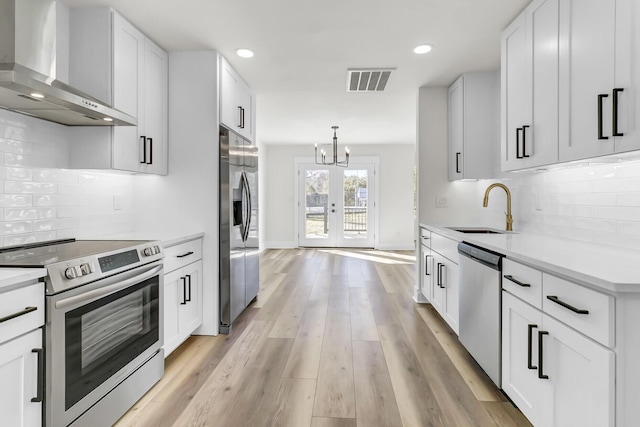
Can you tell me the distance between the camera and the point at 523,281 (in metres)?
1.79

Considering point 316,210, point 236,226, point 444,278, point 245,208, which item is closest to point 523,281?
point 444,278

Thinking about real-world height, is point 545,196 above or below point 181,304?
above

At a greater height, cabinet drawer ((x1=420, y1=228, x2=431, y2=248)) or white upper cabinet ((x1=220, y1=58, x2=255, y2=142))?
white upper cabinet ((x1=220, y1=58, x2=255, y2=142))

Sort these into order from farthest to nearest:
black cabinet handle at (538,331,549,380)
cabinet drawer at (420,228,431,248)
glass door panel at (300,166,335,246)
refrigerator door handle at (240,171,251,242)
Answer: glass door panel at (300,166,335,246)
cabinet drawer at (420,228,431,248)
refrigerator door handle at (240,171,251,242)
black cabinet handle at (538,331,549,380)

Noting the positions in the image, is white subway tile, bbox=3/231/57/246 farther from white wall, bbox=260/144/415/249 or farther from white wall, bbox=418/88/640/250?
white wall, bbox=260/144/415/249

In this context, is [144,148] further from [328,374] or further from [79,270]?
[328,374]

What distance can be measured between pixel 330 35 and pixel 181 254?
203 cm

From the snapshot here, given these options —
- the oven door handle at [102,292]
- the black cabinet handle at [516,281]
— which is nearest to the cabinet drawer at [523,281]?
the black cabinet handle at [516,281]

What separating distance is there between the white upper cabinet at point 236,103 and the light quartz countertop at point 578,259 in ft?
7.61

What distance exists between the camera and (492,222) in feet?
11.9

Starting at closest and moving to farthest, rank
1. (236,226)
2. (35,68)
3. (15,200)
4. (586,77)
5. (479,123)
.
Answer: (586,77) < (35,68) < (15,200) < (236,226) < (479,123)

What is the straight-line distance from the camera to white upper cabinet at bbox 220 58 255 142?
322cm

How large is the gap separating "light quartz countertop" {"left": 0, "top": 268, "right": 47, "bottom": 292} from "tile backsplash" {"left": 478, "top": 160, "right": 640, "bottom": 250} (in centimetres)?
277

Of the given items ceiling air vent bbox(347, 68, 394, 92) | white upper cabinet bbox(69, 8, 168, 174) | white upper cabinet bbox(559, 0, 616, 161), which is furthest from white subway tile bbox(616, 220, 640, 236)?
white upper cabinet bbox(69, 8, 168, 174)
